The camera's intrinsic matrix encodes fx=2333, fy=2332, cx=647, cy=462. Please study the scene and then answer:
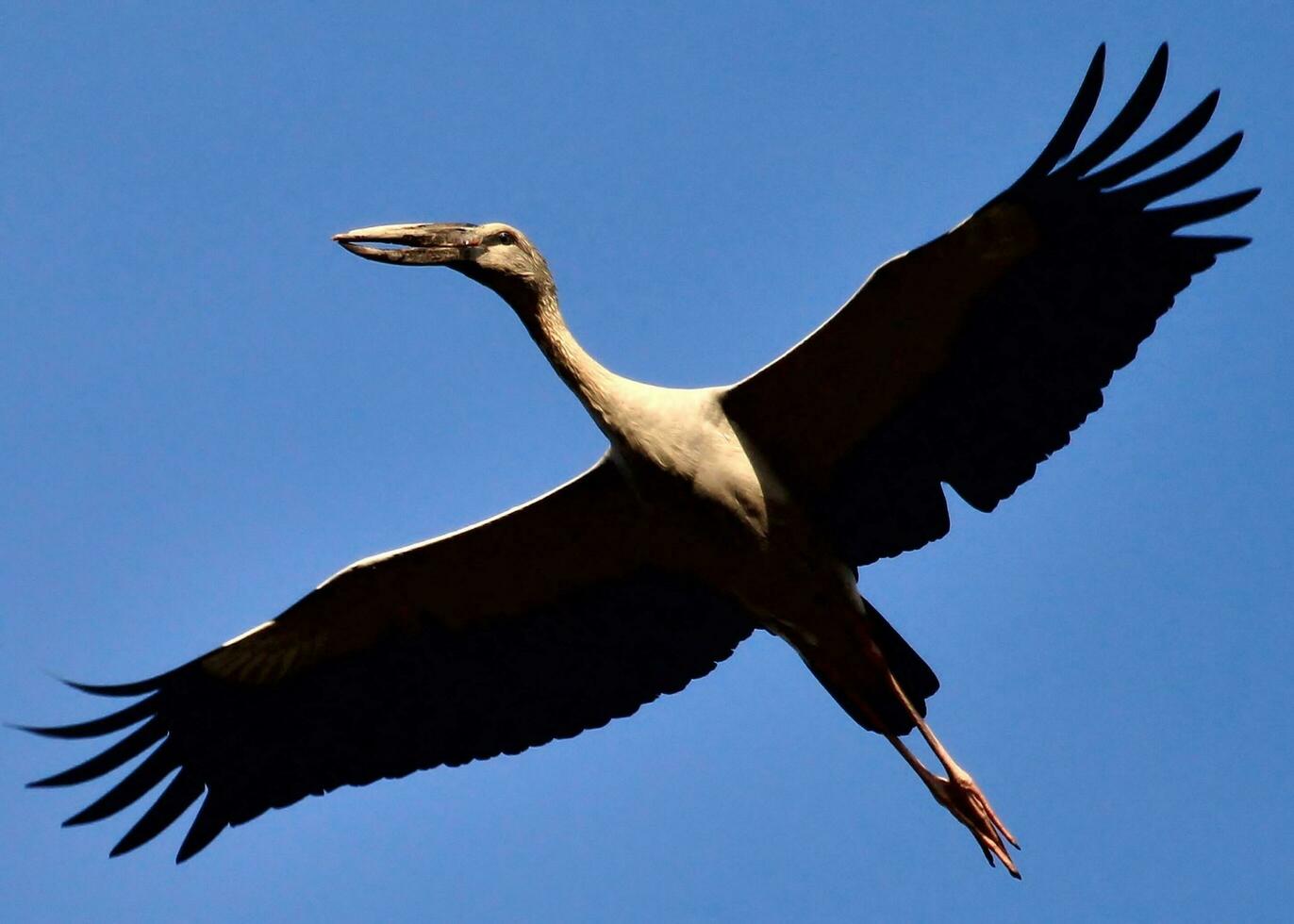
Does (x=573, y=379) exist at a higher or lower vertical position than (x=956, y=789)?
higher

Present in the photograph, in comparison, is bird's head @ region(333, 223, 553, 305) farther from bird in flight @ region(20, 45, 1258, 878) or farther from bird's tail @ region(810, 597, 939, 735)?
bird's tail @ region(810, 597, 939, 735)

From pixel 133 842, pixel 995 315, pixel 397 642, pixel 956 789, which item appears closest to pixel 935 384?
pixel 995 315

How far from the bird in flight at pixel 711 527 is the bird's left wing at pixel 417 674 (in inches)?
0.5

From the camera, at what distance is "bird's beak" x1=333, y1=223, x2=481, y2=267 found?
462 inches

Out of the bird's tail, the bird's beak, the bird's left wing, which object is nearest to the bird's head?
the bird's beak

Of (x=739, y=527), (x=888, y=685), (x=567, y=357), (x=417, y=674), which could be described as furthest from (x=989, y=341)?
(x=417, y=674)

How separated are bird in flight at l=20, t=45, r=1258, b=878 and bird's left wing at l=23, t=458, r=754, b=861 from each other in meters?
→ 0.01

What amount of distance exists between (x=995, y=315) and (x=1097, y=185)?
0.83m

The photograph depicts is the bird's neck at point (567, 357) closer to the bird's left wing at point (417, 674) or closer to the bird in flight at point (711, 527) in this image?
the bird in flight at point (711, 527)

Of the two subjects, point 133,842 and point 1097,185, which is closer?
point 1097,185

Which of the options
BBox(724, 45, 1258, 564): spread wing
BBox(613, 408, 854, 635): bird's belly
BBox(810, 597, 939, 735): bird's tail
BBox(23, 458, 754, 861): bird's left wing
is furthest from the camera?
BBox(23, 458, 754, 861): bird's left wing

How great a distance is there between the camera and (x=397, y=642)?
40.9 feet

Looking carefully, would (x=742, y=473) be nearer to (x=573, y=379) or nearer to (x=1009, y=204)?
(x=573, y=379)

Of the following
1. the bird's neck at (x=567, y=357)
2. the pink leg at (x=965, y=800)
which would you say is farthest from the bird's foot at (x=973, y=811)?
the bird's neck at (x=567, y=357)
